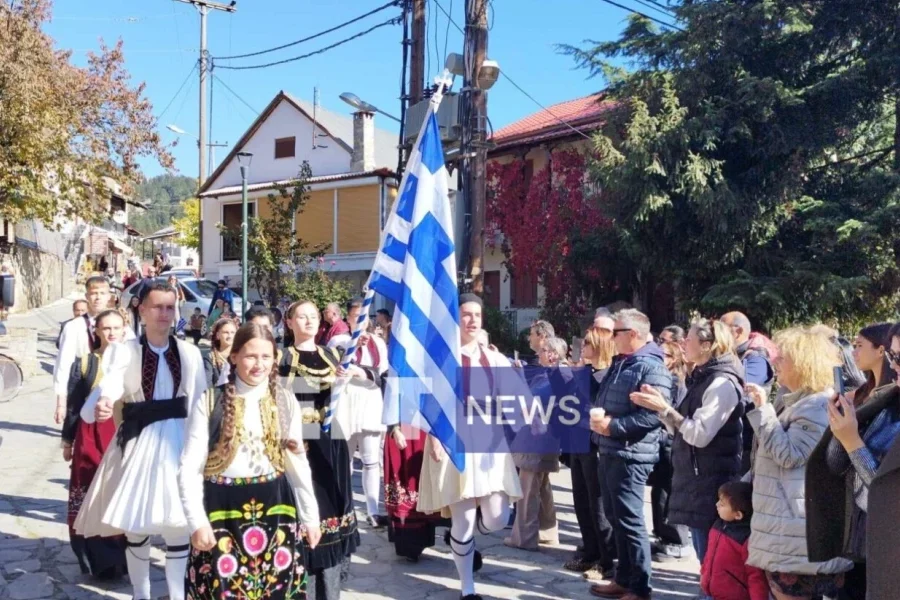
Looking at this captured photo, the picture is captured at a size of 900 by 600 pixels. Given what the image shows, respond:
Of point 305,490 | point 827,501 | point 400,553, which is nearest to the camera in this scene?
point 827,501

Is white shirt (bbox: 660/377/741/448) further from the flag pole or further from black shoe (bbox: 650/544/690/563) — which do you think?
the flag pole

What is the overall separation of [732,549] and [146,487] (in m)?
3.10

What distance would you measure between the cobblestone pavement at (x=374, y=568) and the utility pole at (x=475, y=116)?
3.70m

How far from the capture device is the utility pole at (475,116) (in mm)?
9891

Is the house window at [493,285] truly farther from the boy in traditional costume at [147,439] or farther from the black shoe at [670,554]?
the boy in traditional costume at [147,439]

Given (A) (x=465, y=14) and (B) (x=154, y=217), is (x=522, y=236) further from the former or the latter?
(B) (x=154, y=217)

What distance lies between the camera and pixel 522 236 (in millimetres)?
20375

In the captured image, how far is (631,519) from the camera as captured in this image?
16.4 ft

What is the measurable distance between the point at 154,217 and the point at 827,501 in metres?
116

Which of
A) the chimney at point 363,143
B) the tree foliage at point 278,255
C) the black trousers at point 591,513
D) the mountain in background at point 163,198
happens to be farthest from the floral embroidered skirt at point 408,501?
the mountain in background at point 163,198

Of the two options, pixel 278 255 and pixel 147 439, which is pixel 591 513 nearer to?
pixel 147 439

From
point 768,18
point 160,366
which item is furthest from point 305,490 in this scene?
point 768,18

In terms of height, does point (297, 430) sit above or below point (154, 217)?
below

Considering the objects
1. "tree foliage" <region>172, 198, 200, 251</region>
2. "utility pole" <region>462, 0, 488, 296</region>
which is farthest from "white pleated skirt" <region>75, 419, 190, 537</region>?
"tree foliage" <region>172, 198, 200, 251</region>
